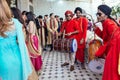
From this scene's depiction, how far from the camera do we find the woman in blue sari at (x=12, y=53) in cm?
188

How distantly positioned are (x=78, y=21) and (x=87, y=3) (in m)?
12.2

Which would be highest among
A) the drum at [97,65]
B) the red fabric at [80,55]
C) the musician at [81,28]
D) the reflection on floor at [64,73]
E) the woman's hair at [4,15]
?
the woman's hair at [4,15]

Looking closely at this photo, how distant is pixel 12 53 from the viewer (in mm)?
1926

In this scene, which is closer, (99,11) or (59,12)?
(99,11)

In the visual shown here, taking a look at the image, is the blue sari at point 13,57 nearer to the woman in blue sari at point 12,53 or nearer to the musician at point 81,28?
the woman in blue sari at point 12,53

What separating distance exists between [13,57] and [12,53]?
3cm

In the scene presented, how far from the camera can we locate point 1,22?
5.80ft

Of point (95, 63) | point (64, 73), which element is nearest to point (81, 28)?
point (64, 73)

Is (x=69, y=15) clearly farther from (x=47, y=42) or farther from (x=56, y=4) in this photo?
(x=56, y=4)

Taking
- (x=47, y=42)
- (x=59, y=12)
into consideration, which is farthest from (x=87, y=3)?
(x=47, y=42)

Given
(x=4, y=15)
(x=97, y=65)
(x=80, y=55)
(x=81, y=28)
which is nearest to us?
(x=4, y=15)

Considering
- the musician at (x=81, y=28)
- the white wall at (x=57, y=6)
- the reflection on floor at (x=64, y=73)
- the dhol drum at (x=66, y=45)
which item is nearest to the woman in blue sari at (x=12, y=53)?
the reflection on floor at (x=64, y=73)

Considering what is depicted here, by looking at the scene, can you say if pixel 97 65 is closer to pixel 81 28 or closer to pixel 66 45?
pixel 66 45

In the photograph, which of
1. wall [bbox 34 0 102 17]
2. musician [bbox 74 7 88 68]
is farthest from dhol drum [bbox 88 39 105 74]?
wall [bbox 34 0 102 17]
